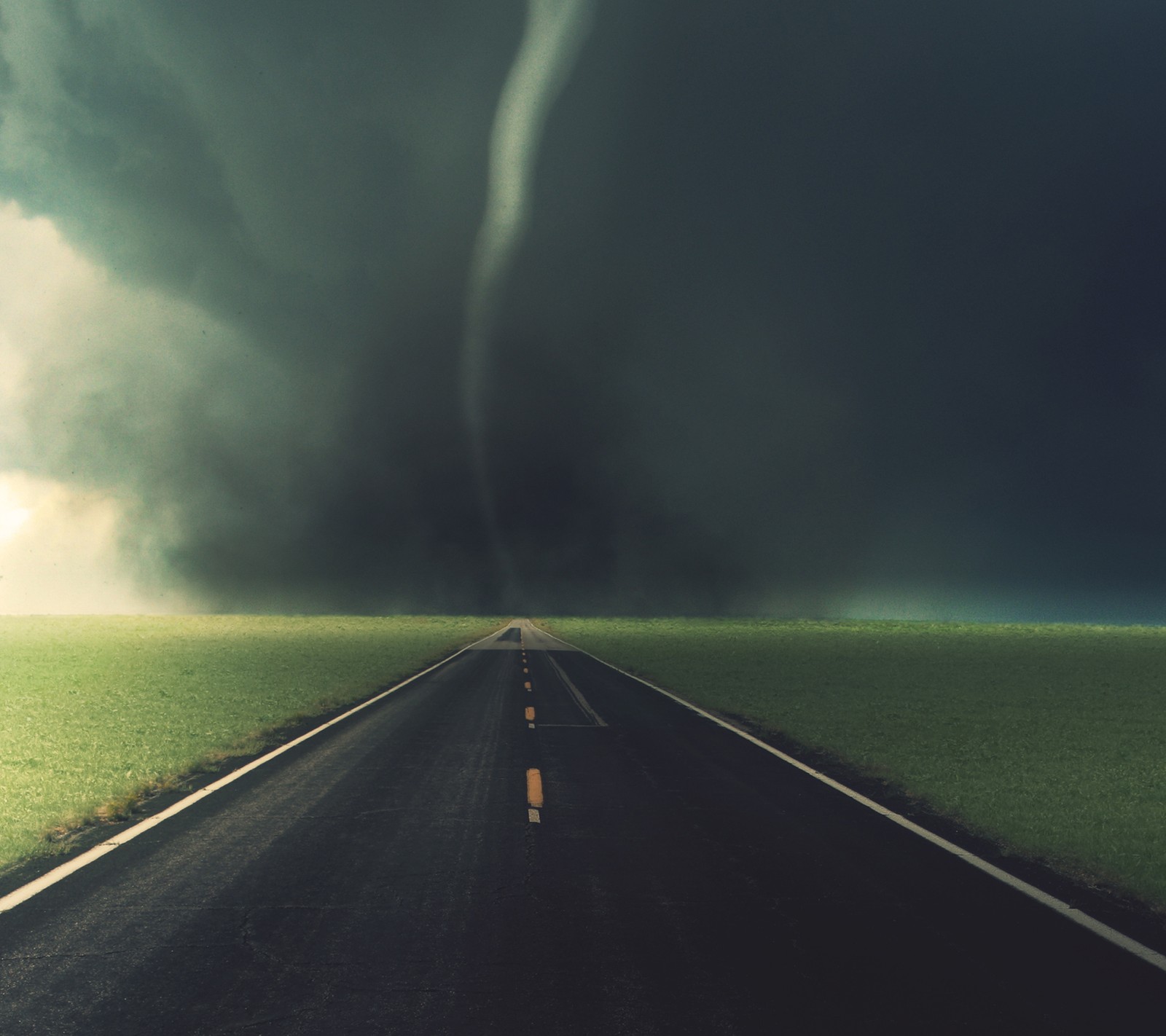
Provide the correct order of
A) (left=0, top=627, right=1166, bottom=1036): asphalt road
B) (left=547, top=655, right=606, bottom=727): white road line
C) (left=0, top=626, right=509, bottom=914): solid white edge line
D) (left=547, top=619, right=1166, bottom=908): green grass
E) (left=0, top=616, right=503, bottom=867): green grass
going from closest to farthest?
(left=0, top=627, right=1166, bottom=1036): asphalt road < (left=0, top=626, right=509, bottom=914): solid white edge line < (left=547, top=619, right=1166, bottom=908): green grass < (left=0, top=616, right=503, bottom=867): green grass < (left=547, top=655, right=606, bottom=727): white road line

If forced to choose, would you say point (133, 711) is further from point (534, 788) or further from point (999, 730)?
point (999, 730)

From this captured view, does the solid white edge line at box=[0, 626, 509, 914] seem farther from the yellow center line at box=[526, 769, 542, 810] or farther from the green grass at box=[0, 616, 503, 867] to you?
the yellow center line at box=[526, 769, 542, 810]

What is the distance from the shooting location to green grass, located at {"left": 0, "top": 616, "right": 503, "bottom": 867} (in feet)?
31.0

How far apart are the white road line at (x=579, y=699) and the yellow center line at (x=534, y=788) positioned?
16.0ft

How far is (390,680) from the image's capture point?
85.6 ft

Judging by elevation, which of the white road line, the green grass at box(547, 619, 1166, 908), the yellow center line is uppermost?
the white road line

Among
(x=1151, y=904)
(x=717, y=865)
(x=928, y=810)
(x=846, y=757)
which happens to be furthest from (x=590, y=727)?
(x=1151, y=904)

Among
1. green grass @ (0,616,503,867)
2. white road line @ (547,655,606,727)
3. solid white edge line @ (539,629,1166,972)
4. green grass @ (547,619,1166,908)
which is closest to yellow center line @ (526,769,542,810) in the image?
solid white edge line @ (539,629,1166,972)

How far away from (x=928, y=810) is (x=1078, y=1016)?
5305 millimetres

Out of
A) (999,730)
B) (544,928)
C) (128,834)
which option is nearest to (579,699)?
(999,730)

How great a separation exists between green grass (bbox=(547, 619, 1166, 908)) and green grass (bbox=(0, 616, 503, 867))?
9611mm

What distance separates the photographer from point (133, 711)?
1777 cm

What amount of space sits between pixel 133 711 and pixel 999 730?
60.4 feet

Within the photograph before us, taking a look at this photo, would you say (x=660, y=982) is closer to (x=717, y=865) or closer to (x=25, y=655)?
(x=717, y=865)
